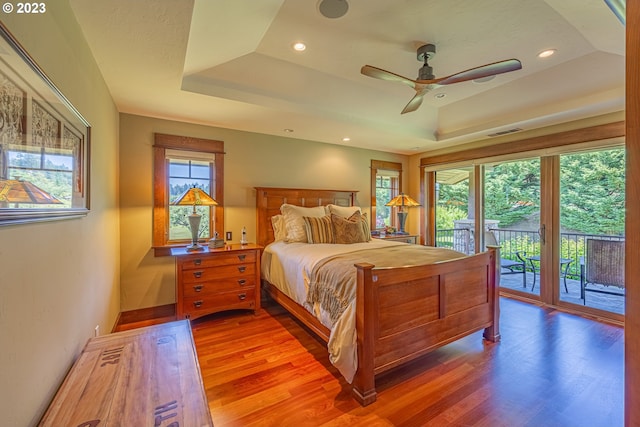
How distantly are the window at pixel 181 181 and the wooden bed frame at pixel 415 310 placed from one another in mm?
1595

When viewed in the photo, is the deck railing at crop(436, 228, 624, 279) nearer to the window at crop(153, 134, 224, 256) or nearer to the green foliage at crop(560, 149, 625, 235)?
the green foliage at crop(560, 149, 625, 235)

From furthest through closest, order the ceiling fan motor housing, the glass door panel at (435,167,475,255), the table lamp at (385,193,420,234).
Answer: the table lamp at (385,193,420,234), the glass door panel at (435,167,475,255), the ceiling fan motor housing

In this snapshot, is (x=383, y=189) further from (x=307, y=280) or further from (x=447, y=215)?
(x=307, y=280)

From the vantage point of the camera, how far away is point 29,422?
1.05 metres

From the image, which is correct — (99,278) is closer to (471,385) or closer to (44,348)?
(44,348)

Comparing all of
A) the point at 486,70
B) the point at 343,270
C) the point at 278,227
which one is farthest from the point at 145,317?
the point at 486,70

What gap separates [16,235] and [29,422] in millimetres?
722

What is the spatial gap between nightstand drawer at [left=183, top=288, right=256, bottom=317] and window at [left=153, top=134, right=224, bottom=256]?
2.62 feet

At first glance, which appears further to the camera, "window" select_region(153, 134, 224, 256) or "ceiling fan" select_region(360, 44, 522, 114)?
"window" select_region(153, 134, 224, 256)

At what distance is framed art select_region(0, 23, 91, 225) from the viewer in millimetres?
891

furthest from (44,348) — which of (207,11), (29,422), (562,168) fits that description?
(562,168)

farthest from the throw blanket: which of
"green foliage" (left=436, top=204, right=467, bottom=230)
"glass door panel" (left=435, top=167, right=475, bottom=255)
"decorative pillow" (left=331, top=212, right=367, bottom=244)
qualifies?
"green foliage" (left=436, top=204, right=467, bottom=230)

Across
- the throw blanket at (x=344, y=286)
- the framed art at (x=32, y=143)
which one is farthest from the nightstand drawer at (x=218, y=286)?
the framed art at (x=32, y=143)

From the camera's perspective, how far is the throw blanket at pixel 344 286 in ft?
6.22
